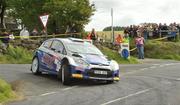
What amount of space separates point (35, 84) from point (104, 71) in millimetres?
2375

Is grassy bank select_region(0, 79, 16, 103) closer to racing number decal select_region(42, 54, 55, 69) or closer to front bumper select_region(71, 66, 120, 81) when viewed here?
front bumper select_region(71, 66, 120, 81)

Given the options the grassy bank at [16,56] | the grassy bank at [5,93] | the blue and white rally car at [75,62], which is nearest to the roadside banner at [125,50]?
the grassy bank at [16,56]

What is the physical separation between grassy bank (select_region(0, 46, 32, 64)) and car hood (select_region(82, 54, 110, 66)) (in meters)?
10.9

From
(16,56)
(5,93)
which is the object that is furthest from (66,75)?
(16,56)

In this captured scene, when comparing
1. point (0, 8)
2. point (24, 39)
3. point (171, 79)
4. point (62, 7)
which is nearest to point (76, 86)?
point (171, 79)

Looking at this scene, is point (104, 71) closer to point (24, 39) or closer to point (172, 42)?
point (24, 39)

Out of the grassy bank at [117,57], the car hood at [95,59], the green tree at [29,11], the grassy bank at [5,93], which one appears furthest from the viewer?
the green tree at [29,11]

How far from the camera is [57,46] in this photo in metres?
20.5

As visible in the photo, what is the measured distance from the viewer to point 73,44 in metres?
20.4

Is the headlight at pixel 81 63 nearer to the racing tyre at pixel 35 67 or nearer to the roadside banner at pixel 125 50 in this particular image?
the racing tyre at pixel 35 67

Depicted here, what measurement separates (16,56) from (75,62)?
12.3m

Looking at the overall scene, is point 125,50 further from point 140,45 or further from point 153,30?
point 153,30

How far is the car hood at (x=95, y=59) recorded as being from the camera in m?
18.9

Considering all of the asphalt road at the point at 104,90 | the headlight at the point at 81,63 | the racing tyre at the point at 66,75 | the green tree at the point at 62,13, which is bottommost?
the asphalt road at the point at 104,90
